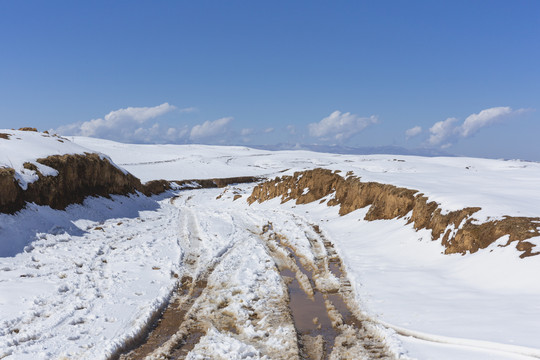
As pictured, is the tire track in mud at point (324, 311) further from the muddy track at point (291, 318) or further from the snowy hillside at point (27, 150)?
the snowy hillside at point (27, 150)

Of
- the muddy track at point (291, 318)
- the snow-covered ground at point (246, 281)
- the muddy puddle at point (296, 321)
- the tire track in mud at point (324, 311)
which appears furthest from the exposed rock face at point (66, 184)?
the tire track in mud at point (324, 311)

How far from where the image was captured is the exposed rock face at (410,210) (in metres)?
11.7

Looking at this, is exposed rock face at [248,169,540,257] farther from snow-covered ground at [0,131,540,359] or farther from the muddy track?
the muddy track

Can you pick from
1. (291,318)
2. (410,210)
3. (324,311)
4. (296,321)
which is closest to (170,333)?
(291,318)

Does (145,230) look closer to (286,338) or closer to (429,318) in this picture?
(286,338)

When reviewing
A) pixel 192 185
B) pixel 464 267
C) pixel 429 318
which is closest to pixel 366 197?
pixel 464 267

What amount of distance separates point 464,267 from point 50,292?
12268 mm

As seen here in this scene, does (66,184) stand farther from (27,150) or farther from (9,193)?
(9,193)

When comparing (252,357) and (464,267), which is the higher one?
(464,267)

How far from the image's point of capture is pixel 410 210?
1864cm

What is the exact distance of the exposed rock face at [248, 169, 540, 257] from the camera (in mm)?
11742

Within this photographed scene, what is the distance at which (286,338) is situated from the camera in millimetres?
7668

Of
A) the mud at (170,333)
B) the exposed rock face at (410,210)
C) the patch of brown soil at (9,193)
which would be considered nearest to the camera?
the mud at (170,333)

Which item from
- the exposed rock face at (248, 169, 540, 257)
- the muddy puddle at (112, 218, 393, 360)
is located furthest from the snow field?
the exposed rock face at (248, 169, 540, 257)
